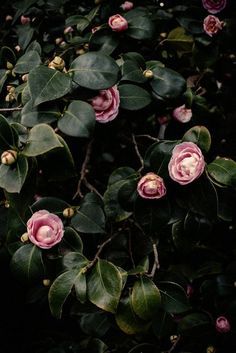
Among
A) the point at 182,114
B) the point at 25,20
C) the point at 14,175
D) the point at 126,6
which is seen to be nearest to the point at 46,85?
the point at 14,175

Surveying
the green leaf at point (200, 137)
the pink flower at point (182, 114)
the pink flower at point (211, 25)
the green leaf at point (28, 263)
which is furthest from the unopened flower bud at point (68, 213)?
the pink flower at point (211, 25)

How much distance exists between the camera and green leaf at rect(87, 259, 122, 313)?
91 cm

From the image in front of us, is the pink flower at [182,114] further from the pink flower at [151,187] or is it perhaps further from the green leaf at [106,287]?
the green leaf at [106,287]

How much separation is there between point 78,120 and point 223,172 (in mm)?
314

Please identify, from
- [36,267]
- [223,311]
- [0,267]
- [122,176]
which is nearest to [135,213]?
[122,176]

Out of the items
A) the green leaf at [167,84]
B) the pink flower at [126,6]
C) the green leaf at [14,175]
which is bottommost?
the green leaf at [167,84]

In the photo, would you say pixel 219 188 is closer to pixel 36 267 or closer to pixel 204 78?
pixel 36 267

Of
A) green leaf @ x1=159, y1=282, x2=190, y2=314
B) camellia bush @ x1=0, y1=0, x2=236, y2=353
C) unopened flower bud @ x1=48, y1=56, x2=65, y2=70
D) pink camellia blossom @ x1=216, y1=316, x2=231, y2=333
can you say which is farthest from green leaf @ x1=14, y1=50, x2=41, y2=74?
pink camellia blossom @ x1=216, y1=316, x2=231, y2=333

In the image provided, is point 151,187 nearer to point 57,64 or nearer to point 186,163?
point 186,163

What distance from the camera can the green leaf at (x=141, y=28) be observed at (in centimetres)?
118

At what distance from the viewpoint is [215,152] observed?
1.62 meters

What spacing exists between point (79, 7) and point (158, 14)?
328 mm

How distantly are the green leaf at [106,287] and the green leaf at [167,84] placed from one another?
437 mm

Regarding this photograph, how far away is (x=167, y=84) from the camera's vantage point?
1078 mm
